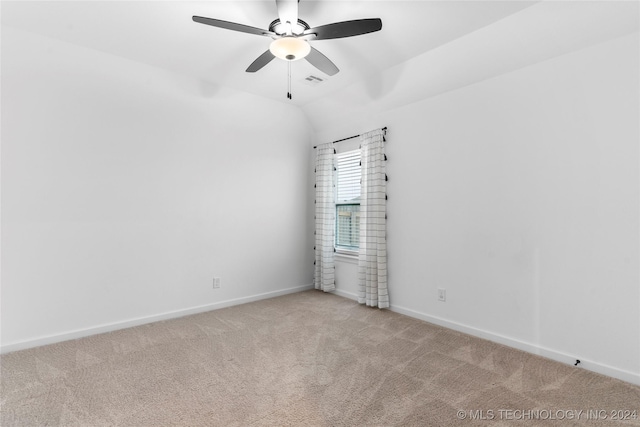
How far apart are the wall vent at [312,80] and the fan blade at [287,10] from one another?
1.52m

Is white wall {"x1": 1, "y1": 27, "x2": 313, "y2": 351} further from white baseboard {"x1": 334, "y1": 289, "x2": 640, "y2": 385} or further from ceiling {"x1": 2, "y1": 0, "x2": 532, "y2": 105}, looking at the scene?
white baseboard {"x1": 334, "y1": 289, "x2": 640, "y2": 385}

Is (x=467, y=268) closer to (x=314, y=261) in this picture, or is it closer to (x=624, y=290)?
(x=624, y=290)

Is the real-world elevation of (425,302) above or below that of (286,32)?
below

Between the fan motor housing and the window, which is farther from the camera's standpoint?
the window

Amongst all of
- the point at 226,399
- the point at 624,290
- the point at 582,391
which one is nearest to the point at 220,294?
the point at 226,399

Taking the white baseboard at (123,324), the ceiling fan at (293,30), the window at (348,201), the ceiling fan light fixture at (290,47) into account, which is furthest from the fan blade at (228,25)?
the white baseboard at (123,324)

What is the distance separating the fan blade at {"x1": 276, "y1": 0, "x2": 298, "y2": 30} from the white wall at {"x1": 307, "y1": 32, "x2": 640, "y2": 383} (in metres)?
1.61

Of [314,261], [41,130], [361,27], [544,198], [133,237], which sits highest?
[361,27]

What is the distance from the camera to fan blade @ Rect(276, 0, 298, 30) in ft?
6.31

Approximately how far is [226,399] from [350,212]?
2996 millimetres

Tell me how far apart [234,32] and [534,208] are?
301 cm

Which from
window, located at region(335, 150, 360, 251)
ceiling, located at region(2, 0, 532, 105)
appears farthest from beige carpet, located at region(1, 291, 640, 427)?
ceiling, located at region(2, 0, 532, 105)

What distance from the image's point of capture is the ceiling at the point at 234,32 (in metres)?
2.36

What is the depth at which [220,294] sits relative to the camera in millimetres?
3906
